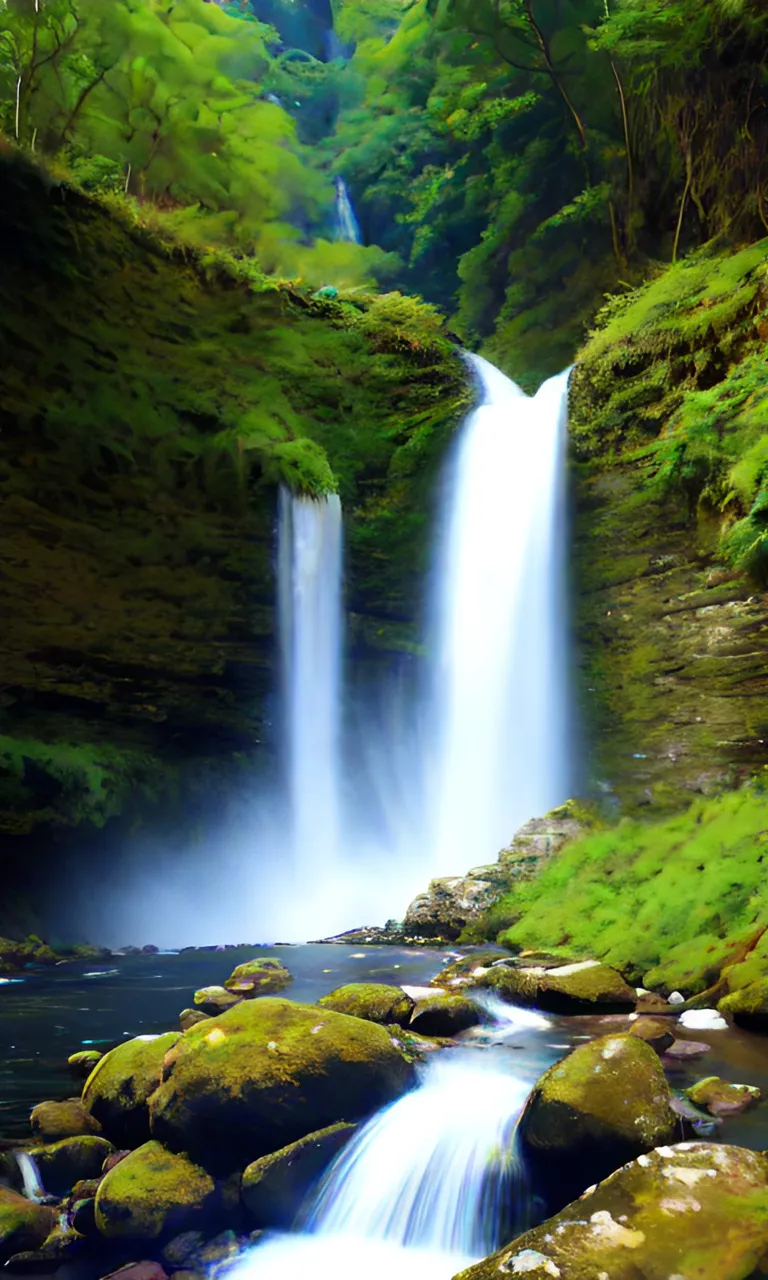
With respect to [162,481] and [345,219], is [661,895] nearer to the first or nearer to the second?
[162,481]

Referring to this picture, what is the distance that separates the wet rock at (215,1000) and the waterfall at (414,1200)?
94.5 inches

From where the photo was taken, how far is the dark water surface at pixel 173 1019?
4750 millimetres

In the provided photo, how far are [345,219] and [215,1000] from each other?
22453mm

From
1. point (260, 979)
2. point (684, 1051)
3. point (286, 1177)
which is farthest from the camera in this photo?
point (260, 979)

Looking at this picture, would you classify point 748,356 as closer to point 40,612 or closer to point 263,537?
point 263,537

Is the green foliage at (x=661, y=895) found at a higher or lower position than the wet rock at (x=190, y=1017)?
higher

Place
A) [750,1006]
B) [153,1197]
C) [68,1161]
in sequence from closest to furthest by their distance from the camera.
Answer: [153,1197] < [68,1161] < [750,1006]

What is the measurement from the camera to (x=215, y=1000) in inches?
255

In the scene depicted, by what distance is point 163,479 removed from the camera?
12.5 m

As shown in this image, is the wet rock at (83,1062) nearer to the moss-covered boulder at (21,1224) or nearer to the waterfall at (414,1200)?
the moss-covered boulder at (21,1224)

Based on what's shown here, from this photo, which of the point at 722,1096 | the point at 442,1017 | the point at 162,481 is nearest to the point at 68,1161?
the point at 442,1017

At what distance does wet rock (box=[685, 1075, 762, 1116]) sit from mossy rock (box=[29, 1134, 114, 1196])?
9.92ft

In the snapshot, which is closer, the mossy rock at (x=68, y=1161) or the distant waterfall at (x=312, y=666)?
the mossy rock at (x=68, y=1161)

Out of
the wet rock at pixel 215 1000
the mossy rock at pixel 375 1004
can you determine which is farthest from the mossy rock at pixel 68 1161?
the wet rock at pixel 215 1000
